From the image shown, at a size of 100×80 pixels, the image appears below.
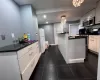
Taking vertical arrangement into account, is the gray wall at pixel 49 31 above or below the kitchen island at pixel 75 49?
above

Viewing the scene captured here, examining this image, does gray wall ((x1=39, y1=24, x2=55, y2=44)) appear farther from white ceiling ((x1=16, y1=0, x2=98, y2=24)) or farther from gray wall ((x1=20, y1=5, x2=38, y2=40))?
gray wall ((x1=20, y1=5, x2=38, y2=40))

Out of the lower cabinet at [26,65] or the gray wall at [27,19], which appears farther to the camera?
the gray wall at [27,19]

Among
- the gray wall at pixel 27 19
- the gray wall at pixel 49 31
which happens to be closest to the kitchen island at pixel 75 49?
the gray wall at pixel 27 19

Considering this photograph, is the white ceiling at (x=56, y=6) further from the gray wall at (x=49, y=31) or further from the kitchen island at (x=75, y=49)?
the gray wall at (x=49, y=31)

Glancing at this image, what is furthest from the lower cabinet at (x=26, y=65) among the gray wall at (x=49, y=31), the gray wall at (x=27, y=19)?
the gray wall at (x=49, y=31)

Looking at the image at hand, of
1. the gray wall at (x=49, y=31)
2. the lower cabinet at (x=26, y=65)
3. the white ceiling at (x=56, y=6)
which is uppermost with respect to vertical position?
the white ceiling at (x=56, y=6)

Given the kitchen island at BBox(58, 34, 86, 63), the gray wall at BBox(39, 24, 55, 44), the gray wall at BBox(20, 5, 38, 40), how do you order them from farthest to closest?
the gray wall at BBox(39, 24, 55, 44) → the gray wall at BBox(20, 5, 38, 40) → the kitchen island at BBox(58, 34, 86, 63)

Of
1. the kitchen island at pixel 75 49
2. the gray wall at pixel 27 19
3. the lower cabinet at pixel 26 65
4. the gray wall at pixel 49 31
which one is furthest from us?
the gray wall at pixel 49 31

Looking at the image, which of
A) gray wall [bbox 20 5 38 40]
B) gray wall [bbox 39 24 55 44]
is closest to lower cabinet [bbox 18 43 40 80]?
gray wall [bbox 20 5 38 40]

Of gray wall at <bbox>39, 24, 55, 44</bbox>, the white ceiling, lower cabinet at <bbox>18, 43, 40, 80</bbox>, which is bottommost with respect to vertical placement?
lower cabinet at <bbox>18, 43, 40, 80</bbox>

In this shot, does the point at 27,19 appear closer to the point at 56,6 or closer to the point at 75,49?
the point at 56,6

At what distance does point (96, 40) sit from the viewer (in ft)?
10.3

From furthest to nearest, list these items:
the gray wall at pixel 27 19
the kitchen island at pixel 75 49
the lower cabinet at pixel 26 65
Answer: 1. the gray wall at pixel 27 19
2. the kitchen island at pixel 75 49
3. the lower cabinet at pixel 26 65

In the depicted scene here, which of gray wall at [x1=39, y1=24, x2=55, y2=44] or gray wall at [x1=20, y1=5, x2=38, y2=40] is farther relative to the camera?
gray wall at [x1=39, y1=24, x2=55, y2=44]
